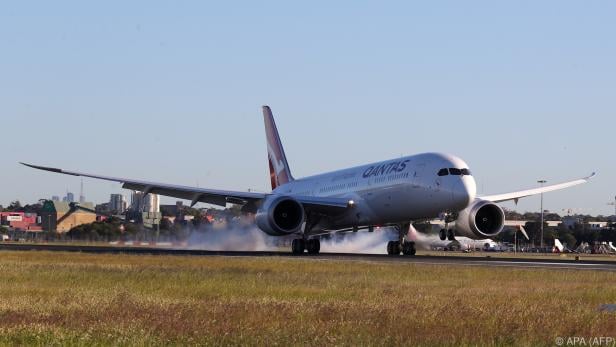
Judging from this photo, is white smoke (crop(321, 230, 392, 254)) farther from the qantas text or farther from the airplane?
the qantas text

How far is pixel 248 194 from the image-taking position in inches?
2408

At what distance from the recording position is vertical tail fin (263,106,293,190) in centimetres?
7088

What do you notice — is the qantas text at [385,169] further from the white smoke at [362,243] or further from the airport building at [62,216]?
the airport building at [62,216]

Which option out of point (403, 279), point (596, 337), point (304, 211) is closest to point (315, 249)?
point (304, 211)

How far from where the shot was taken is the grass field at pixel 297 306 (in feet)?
52.3

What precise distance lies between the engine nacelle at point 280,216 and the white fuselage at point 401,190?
3082mm

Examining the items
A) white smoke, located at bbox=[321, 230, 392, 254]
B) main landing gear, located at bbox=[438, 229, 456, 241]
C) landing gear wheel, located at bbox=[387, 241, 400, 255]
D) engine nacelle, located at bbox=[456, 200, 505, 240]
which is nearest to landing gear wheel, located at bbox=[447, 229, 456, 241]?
main landing gear, located at bbox=[438, 229, 456, 241]

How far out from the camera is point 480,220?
175 ft

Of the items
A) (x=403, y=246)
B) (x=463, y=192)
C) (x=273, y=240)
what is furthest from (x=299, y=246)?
(x=273, y=240)

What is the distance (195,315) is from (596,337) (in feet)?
→ 21.7

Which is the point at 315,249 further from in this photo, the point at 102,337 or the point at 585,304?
the point at 102,337

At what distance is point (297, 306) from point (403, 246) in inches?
1386

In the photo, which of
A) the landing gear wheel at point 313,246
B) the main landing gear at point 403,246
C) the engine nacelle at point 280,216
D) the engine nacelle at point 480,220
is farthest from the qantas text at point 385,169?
the landing gear wheel at point 313,246

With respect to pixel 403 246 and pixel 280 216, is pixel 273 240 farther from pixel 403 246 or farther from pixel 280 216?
pixel 403 246
